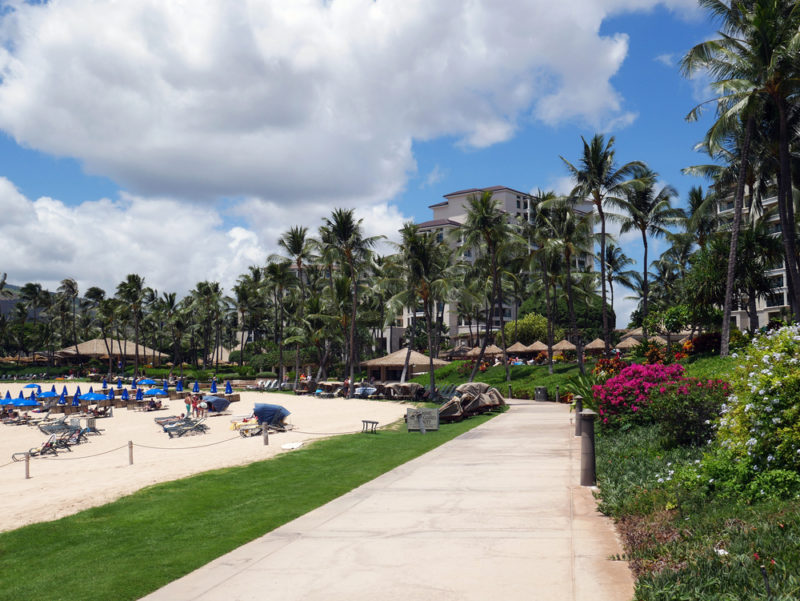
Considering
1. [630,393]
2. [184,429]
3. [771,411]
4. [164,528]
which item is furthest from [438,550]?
[184,429]

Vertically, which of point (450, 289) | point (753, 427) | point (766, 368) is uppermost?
point (450, 289)

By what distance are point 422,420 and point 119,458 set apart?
9.92 meters

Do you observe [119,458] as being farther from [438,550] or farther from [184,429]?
[438,550]

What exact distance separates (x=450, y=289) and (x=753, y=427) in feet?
115

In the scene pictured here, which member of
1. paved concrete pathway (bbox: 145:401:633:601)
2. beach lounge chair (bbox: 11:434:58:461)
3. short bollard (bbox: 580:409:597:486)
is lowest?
beach lounge chair (bbox: 11:434:58:461)

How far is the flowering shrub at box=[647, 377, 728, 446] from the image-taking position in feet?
38.2

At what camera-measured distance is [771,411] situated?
25.0 ft

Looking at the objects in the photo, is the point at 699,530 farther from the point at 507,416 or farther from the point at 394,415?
the point at 394,415

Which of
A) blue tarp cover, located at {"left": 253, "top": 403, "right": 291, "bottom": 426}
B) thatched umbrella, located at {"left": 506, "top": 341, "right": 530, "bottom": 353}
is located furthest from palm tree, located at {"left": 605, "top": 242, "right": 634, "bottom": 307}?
blue tarp cover, located at {"left": 253, "top": 403, "right": 291, "bottom": 426}

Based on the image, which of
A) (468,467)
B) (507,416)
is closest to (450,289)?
(507,416)

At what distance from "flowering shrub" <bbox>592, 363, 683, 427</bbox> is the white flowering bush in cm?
730

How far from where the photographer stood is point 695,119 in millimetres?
24250

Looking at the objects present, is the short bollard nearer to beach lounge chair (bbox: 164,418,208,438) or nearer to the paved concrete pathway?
the paved concrete pathway

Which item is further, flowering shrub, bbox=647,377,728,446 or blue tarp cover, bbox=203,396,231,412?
blue tarp cover, bbox=203,396,231,412
